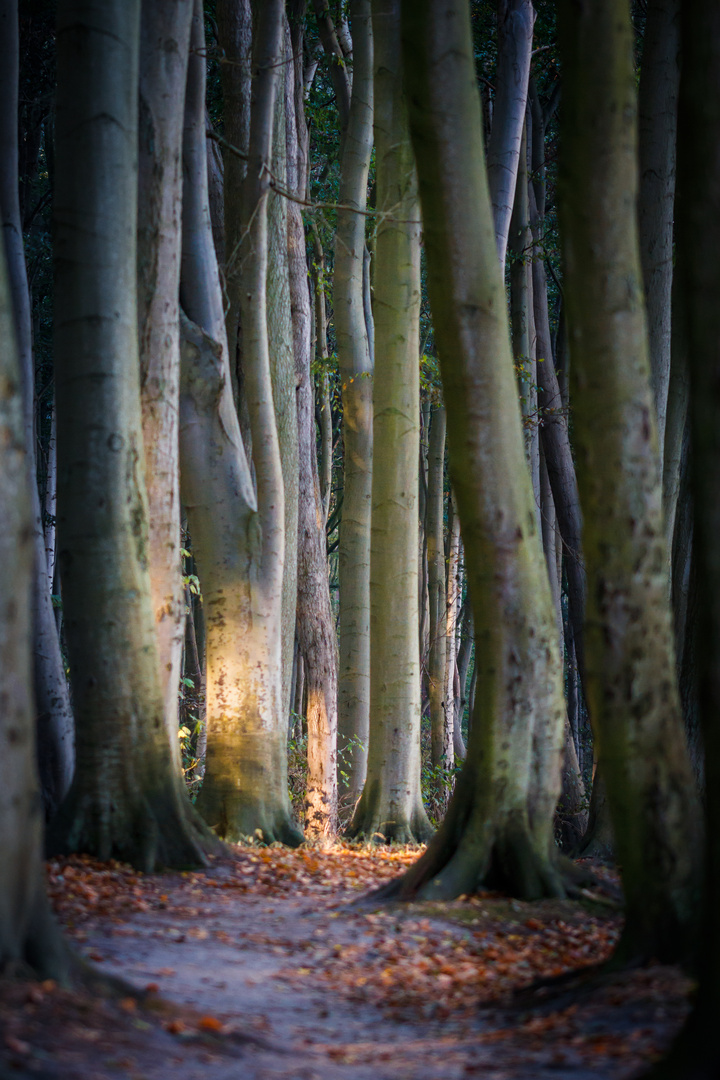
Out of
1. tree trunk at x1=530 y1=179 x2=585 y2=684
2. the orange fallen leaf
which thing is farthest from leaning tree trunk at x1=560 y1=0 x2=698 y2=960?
tree trunk at x1=530 y1=179 x2=585 y2=684

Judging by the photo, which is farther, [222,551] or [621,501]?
[222,551]

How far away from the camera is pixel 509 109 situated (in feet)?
37.6

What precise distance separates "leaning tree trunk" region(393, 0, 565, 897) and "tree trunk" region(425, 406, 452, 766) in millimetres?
12189

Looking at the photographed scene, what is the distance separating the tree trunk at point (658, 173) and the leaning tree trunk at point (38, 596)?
6263 mm

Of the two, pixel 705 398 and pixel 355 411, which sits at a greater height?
pixel 355 411

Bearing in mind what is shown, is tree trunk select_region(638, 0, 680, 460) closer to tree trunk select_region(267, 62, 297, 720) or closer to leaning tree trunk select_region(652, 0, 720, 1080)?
tree trunk select_region(267, 62, 297, 720)

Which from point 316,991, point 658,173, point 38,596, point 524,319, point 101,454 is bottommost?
point 316,991

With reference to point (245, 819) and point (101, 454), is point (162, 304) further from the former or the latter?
point (245, 819)

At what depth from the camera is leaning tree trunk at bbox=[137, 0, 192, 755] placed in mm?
7316

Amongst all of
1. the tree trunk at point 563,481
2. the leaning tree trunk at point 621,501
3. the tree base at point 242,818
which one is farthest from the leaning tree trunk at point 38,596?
the tree trunk at point 563,481

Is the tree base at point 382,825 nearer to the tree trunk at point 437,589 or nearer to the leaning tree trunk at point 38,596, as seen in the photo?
the leaning tree trunk at point 38,596

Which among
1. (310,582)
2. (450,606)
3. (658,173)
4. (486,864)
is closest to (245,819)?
(486,864)

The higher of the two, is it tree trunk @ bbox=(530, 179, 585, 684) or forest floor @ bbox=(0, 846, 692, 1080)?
tree trunk @ bbox=(530, 179, 585, 684)

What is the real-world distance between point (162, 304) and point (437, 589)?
12158 millimetres
